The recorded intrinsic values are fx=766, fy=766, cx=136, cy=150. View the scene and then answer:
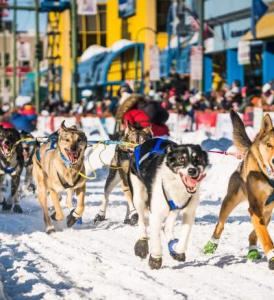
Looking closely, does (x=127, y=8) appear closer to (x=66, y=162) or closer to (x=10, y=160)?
(x=10, y=160)

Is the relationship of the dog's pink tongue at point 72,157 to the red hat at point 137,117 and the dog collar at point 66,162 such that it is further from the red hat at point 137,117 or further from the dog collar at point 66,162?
the red hat at point 137,117

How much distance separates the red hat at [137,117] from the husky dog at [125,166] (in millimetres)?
538

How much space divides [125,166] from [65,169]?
2.80 feet

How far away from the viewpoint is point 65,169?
8.38 m

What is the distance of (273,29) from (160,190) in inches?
671

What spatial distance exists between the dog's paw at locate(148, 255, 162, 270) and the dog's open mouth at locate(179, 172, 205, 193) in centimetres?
59

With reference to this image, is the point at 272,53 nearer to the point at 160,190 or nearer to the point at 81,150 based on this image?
the point at 81,150

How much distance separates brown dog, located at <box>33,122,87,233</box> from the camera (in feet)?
27.1

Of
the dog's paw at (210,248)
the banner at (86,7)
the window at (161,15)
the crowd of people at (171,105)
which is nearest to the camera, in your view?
the dog's paw at (210,248)

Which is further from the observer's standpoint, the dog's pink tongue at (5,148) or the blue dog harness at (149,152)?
the dog's pink tongue at (5,148)

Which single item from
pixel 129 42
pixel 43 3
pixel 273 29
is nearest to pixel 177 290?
Answer: pixel 273 29

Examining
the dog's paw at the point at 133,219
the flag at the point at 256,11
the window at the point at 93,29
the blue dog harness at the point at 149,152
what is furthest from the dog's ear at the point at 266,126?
the window at the point at 93,29

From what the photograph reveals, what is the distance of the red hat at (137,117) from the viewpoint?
9572mm

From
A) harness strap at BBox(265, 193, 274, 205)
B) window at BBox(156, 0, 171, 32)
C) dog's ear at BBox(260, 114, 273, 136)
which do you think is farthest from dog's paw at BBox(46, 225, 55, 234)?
window at BBox(156, 0, 171, 32)
